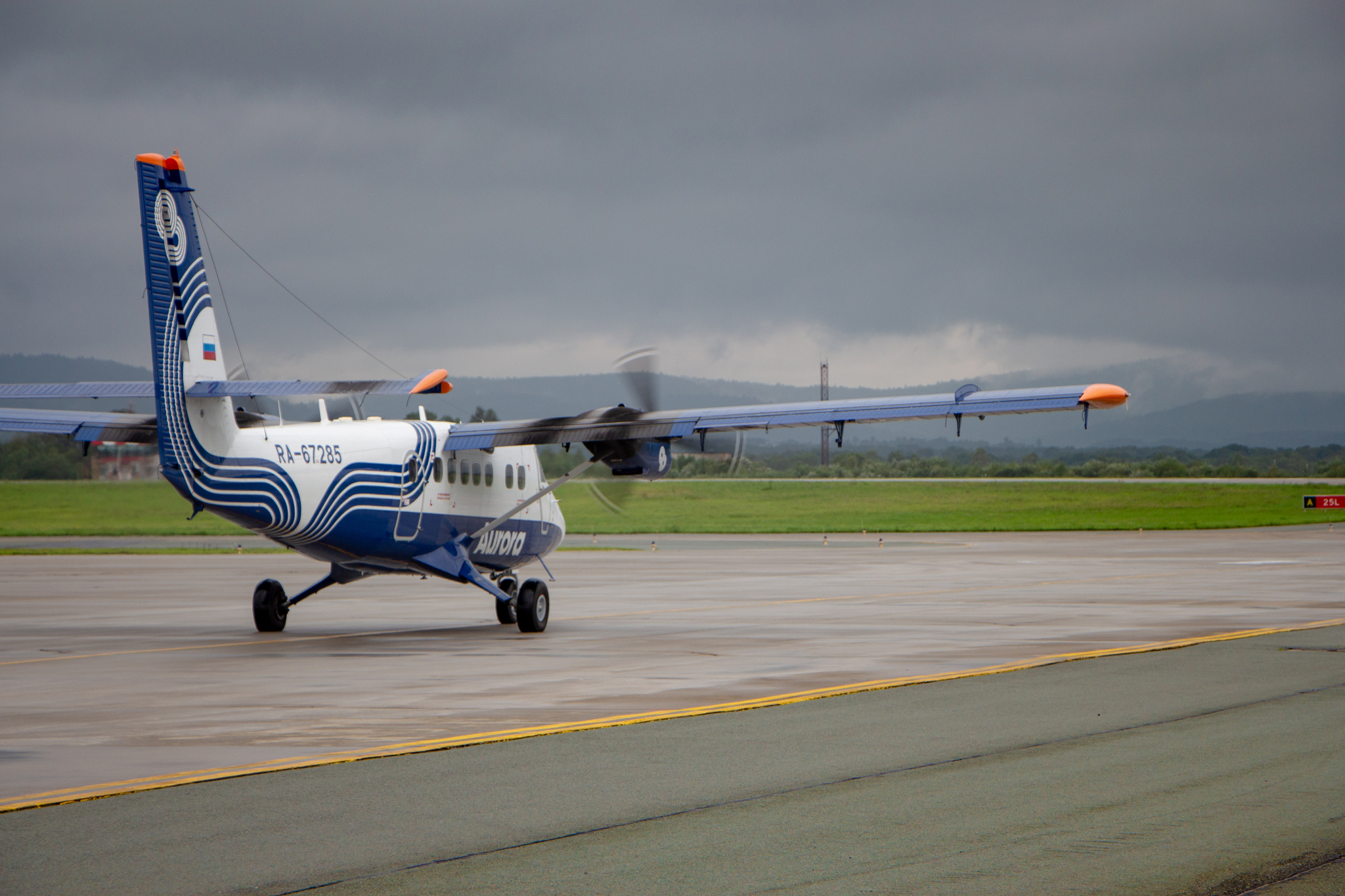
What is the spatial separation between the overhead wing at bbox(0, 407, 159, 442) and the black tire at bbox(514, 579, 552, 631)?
24.8 ft

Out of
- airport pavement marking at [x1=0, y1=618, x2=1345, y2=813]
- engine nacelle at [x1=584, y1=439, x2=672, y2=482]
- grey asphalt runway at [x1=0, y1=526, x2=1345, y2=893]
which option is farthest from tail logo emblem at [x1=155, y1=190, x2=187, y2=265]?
airport pavement marking at [x1=0, y1=618, x2=1345, y2=813]

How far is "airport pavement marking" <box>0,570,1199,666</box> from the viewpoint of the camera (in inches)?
759

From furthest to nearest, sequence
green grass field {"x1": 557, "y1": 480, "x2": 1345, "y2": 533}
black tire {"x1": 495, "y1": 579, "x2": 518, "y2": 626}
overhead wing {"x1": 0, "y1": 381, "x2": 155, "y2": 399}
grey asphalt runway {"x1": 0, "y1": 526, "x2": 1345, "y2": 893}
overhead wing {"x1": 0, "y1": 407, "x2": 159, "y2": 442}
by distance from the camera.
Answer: green grass field {"x1": 557, "y1": 480, "x2": 1345, "y2": 533} → black tire {"x1": 495, "y1": 579, "x2": 518, "y2": 626} → overhead wing {"x1": 0, "y1": 407, "x2": 159, "y2": 442} → overhead wing {"x1": 0, "y1": 381, "x2": 155, "y2": 399} → grey asphalt runway {"x1": 0, "y1": 526, "x2": 1345, "y2": 893}

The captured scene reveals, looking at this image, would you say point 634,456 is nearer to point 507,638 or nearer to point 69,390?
point 507,638

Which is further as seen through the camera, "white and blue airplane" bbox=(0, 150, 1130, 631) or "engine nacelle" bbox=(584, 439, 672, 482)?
"engine nacelle" bbox=(584, 439, 672, 482)

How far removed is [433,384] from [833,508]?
74410mm

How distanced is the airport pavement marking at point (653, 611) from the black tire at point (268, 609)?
65 cm

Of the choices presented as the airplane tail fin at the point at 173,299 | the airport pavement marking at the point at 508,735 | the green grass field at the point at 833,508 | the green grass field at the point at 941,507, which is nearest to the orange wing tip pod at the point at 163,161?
the airplane tail fin at the point at 173,299

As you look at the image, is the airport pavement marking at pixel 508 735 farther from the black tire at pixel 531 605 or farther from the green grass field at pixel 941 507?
the green grass field at pixel 941 507

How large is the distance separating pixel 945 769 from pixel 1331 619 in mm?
15905

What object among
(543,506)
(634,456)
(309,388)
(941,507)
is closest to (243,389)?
(309,388)

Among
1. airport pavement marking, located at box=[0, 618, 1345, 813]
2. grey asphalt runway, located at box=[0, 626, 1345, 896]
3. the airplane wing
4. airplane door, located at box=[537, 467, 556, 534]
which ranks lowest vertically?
airport pavement marking, located at box=[0, 618, 1345, 813]

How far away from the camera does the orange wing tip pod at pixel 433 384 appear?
18469mm

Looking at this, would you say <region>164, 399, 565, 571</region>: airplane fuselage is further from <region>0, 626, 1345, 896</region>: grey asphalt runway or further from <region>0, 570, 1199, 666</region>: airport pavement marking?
<region>0, 626, 1345, 896</region>: grey asphalt runway
